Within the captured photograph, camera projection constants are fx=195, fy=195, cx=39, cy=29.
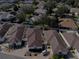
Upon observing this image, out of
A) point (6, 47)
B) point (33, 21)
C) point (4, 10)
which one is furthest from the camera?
point (4, 10)

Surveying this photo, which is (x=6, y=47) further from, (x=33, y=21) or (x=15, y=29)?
(x=33, y=21)

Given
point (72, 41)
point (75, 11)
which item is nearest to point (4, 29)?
point (72, 41)

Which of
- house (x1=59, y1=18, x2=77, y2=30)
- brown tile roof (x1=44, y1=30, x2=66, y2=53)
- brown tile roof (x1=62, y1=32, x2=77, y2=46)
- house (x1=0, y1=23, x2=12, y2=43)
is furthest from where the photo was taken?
house (x1=59, y1=18, x2=77, y2=30)

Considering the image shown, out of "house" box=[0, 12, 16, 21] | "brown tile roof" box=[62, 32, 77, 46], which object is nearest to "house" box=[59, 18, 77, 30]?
"brown tile roof" box=[62, 32, 77, 46]

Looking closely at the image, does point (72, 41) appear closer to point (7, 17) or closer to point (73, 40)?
point (73, 40)

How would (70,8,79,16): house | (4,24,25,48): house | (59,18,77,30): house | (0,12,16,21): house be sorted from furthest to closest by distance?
1. (70,8,79,16): house
2. (0,12,16,21): house
3. (59,18,77,30): house
4. (4,24,25,48): house

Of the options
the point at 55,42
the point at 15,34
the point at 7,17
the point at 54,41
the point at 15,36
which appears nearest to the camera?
the point at 55,42

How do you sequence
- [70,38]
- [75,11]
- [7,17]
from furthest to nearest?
1. [75,11]
2. [7,17]
3. [70,38]

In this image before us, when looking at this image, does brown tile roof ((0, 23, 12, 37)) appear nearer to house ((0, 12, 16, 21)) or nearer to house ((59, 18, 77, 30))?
house ((0, 12, 16, 21))

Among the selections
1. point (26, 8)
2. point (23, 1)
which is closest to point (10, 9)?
point (26, 8)
